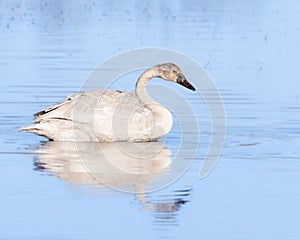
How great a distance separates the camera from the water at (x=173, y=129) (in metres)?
8.79

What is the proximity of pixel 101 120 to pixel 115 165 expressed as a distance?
4.99 feet

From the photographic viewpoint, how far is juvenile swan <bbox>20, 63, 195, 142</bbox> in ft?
41.8

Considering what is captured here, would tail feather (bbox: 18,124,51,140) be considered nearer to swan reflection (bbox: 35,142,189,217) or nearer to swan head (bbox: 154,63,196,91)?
swan reflection (bbox: 35,142,189,217)

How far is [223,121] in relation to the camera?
13758 millimetres

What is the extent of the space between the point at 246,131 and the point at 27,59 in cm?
653

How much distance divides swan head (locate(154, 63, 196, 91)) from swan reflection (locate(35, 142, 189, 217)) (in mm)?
1118

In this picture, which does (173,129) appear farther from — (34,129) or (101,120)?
(34,129)

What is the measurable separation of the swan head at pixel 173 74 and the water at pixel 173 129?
497 millimetres

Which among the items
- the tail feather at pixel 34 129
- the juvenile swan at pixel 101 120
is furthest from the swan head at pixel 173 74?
the tail feather at pixel 34 129

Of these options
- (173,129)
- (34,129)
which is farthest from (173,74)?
(34,129)

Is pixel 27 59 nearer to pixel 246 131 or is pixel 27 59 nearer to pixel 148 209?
pixel 246 131

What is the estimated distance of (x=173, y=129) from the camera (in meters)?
13.6

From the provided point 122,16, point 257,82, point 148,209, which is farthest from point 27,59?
point 148,209

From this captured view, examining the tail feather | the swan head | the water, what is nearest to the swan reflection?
the water
